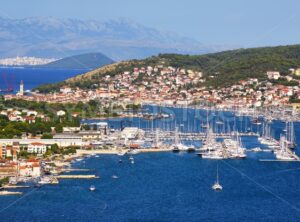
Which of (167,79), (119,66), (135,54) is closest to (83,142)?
(167,79)

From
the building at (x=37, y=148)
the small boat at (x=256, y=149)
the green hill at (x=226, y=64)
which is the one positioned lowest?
the small boat at (x=256, y=149)

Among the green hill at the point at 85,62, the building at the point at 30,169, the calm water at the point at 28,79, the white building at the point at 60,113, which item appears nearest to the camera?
the building at the point at 30,169

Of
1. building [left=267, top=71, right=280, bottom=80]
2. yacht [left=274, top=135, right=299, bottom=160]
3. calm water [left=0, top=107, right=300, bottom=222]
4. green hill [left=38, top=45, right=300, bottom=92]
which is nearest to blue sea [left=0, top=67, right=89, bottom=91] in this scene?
green hill [left=38, top=45, right=300, bottom=92]

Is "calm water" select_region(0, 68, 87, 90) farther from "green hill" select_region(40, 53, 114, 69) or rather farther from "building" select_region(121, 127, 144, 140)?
"building" select_region(121, 127, 144, 140)

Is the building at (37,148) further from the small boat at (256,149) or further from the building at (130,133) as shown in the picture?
the small boat at (256,149)

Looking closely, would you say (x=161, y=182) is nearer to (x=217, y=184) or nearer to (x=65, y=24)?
(x=217, y=184)

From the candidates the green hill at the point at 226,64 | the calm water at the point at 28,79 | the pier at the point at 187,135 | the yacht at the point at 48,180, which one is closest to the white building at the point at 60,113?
the pier at the point at 187,135
